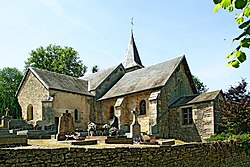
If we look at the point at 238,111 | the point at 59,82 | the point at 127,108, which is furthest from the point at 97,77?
the point at 238,111

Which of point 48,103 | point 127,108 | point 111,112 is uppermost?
point 48,103

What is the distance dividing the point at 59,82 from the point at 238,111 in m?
18.7

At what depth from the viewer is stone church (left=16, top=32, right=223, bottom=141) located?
25.1 meters

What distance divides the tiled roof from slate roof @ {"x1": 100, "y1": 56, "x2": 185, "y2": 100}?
9.77 ft

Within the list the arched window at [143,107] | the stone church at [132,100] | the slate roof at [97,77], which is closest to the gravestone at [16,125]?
the stone church at [132,100]

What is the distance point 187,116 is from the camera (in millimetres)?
25750

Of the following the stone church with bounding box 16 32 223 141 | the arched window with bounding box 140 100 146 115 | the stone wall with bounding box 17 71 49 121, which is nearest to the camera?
the stone church with bounding box 16 32 223 141

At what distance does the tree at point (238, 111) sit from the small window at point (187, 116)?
202 inches

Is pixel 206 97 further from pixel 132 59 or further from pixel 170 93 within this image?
pixel 132 59

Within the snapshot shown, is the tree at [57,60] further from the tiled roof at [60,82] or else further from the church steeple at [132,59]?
the tiled roof at [60,82]

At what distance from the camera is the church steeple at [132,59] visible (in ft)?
141

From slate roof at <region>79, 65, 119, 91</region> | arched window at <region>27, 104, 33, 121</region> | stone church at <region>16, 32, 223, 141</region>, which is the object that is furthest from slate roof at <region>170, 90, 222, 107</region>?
arched window at <region>27, 104, 33, 121</region>

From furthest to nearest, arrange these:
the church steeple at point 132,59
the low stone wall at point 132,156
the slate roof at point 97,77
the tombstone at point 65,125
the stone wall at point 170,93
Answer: the church steeple at point 132,59 < the slate roof at point 97,77 < the stone wall at point 170,93 < the tombstone at point 65,125 < the low stone wall at point 132,156

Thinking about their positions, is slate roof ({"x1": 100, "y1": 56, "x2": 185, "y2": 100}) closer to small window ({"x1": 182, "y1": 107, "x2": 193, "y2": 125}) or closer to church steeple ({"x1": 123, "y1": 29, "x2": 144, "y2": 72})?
small window ({"x1": 182, "y1": 107, "x2": 193, "y2": 125})
